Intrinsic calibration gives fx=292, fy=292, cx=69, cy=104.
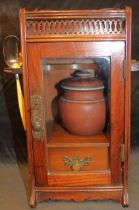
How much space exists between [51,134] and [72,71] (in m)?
0.31

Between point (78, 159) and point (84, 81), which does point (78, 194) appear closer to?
point (78, 159)

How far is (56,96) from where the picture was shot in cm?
131

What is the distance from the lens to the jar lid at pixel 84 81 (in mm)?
1249

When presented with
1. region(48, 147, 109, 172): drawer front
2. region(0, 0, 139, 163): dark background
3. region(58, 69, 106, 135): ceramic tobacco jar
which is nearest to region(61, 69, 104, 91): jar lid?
region(58, 69, 106, 135): ceramic tobacco jar

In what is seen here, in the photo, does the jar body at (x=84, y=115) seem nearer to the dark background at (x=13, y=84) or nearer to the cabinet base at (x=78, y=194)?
the cabinet base at (x=78, y=194)

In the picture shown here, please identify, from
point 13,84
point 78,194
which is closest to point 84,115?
point 78,194

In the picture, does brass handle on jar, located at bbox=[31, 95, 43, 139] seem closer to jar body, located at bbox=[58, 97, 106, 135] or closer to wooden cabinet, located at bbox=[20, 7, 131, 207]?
wooden cabinet, located at bbox=[20, 7, 131, 207]

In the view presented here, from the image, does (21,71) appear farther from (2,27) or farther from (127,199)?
(127,199)

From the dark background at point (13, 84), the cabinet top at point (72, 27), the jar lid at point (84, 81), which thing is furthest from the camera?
the dark background at point (13, 84)

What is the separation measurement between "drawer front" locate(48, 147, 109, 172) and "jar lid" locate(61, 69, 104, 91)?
0.90 ft

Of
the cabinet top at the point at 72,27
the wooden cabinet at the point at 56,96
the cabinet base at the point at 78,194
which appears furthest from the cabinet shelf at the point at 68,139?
the cabinet top at the point at 72,27

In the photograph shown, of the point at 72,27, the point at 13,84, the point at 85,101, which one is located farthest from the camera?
the point at 13,84

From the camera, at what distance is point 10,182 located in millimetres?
1572

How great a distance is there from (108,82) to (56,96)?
249 millimetres
